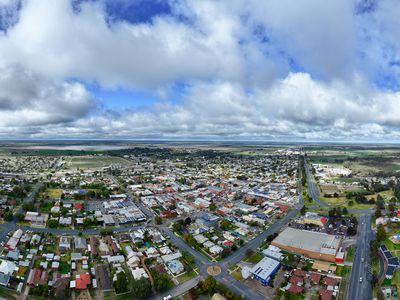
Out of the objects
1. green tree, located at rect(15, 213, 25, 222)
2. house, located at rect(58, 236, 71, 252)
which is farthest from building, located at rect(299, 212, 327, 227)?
green tree, located at rect(15, 213, 25, 222)

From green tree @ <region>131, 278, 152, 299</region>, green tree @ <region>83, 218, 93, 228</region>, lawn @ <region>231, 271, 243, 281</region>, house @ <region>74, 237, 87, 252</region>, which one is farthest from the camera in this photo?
green tree @ <region>83, 218, 93, 228</region>

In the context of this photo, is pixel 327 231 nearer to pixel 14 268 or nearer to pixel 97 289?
pixel 97 289

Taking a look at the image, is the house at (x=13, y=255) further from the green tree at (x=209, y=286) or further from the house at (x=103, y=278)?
the green tree at (x=209, y=286)

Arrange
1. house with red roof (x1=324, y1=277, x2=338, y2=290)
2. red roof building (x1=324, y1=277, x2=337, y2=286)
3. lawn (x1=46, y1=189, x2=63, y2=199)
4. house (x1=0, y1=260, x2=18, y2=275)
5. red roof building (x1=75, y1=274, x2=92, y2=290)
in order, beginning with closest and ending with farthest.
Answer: red roof building (x1=75, y1=274, x2=92, y2=290) < house with red roof (x1=324, y1=277, x2=338, y2=290) < red roof building (x1=324, y1=277, x2=337, y2=286) < house (x1=0, y1=260, x2=18, y2=275) < lawn (x1=46, y1=189, x2=63, y2=199)

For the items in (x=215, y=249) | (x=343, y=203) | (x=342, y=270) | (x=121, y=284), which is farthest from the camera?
(x=343, y=203)

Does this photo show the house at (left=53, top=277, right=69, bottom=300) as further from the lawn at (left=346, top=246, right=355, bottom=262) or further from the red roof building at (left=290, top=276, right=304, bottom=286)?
the lawn at (left=346, top=246, right=355, bottom=262)

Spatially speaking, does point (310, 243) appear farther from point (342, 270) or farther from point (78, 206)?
point (78, 206)

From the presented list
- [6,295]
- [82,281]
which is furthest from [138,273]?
[6,295]
